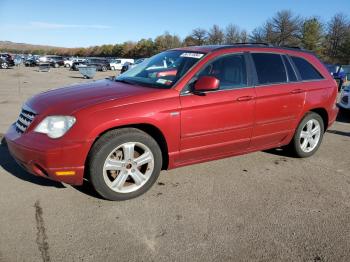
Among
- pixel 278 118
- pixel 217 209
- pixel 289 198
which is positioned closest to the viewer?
pixel 217 209

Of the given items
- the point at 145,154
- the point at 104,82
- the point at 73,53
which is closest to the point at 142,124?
the point at 145,154

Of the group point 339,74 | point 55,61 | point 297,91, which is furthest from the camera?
point 55,61

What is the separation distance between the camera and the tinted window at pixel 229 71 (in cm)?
453

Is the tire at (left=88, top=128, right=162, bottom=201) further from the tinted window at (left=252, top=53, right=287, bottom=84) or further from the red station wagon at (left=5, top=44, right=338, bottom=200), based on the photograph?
the tinted window at (left=252, top=53, right=287, bottom=84)

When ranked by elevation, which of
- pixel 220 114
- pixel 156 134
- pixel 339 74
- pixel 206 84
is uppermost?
pixel 206 84

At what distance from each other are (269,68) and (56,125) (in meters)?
2.97

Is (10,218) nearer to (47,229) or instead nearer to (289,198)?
(47,229)

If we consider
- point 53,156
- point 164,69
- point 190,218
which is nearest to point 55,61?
point 164,69

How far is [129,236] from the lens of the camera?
3258 millimetres

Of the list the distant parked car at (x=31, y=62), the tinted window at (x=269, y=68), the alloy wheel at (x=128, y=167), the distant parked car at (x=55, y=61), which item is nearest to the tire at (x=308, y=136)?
the tinted window at (x=269, y=68)

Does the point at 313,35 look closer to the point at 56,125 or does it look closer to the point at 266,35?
the point at 266,35

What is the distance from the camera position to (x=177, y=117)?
161 inches

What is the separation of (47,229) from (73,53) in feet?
509

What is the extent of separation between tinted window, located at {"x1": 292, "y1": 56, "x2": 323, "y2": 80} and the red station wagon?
18 mm
